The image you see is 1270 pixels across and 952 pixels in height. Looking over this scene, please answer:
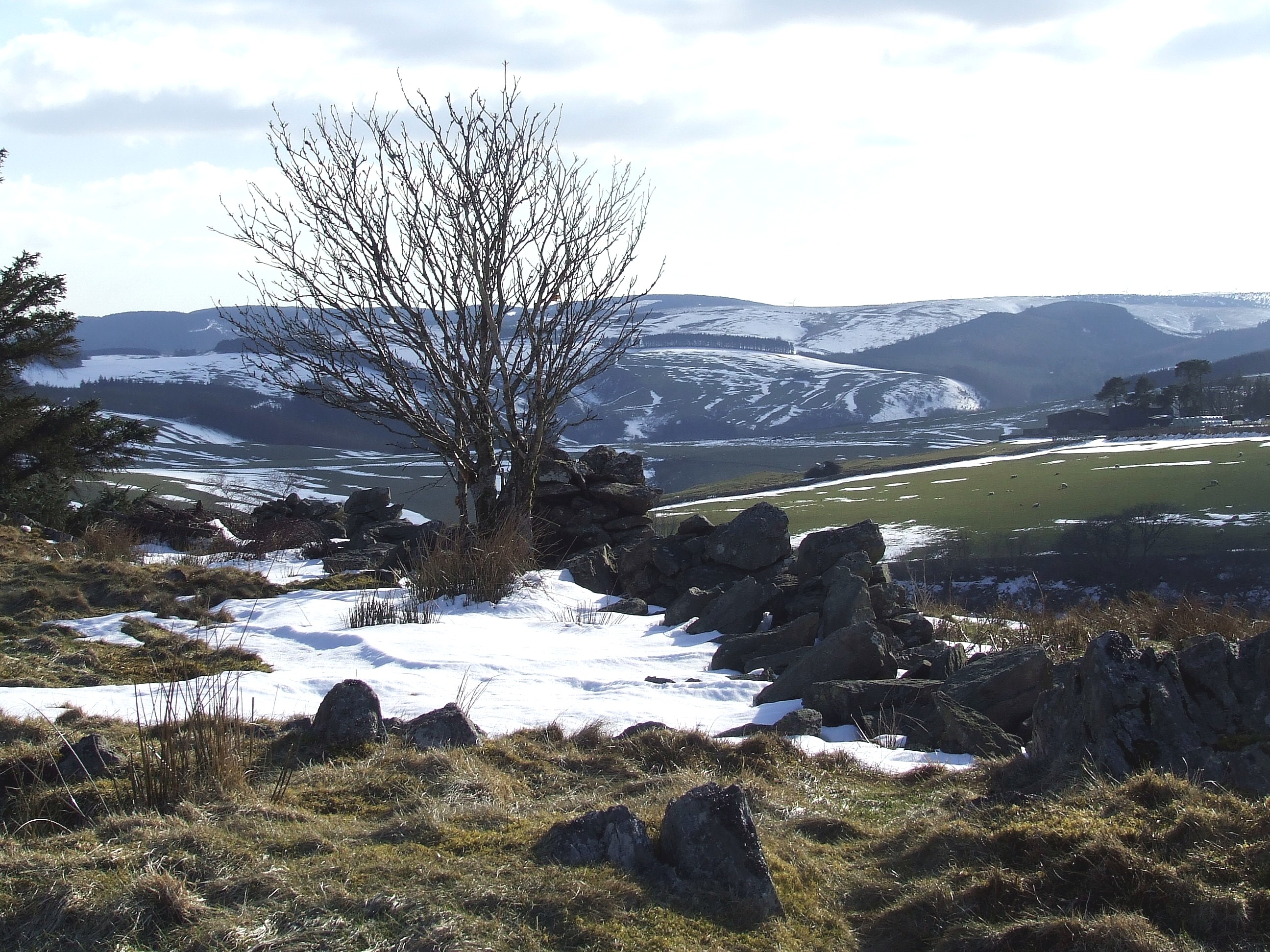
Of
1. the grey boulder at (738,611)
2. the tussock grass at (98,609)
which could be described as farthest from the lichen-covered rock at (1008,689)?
the tussock grass at (98,609)

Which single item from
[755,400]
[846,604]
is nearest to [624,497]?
[846,604]

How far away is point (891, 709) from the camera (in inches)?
249

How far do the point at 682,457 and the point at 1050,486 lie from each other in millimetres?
62645

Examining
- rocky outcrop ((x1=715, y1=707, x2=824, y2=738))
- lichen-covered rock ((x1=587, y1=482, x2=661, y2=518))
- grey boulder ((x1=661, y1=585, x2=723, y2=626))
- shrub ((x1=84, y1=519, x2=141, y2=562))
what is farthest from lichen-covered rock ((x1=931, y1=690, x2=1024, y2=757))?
lichen-covered rock ((x1=587, y1=482, x2=661, y2=518))

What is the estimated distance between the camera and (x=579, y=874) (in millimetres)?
3150

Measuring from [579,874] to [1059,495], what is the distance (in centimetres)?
4534

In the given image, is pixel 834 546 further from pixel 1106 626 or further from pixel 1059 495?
pixel 1059 495

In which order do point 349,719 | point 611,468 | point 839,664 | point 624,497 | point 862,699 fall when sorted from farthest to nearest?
point 611,468 < point 624,497 < point 839,664 < point 862,699 < point 349,719

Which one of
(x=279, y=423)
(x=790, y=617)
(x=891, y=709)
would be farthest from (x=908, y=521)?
(x=279, y=423)

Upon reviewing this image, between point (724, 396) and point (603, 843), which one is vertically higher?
point (603, 843)

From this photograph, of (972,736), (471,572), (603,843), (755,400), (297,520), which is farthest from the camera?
(755,400)

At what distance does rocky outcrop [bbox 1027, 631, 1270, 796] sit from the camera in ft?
14.0

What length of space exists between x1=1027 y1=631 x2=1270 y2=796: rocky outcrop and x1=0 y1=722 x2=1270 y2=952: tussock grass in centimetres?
33

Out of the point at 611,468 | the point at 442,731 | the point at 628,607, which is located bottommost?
the point at 628,607
